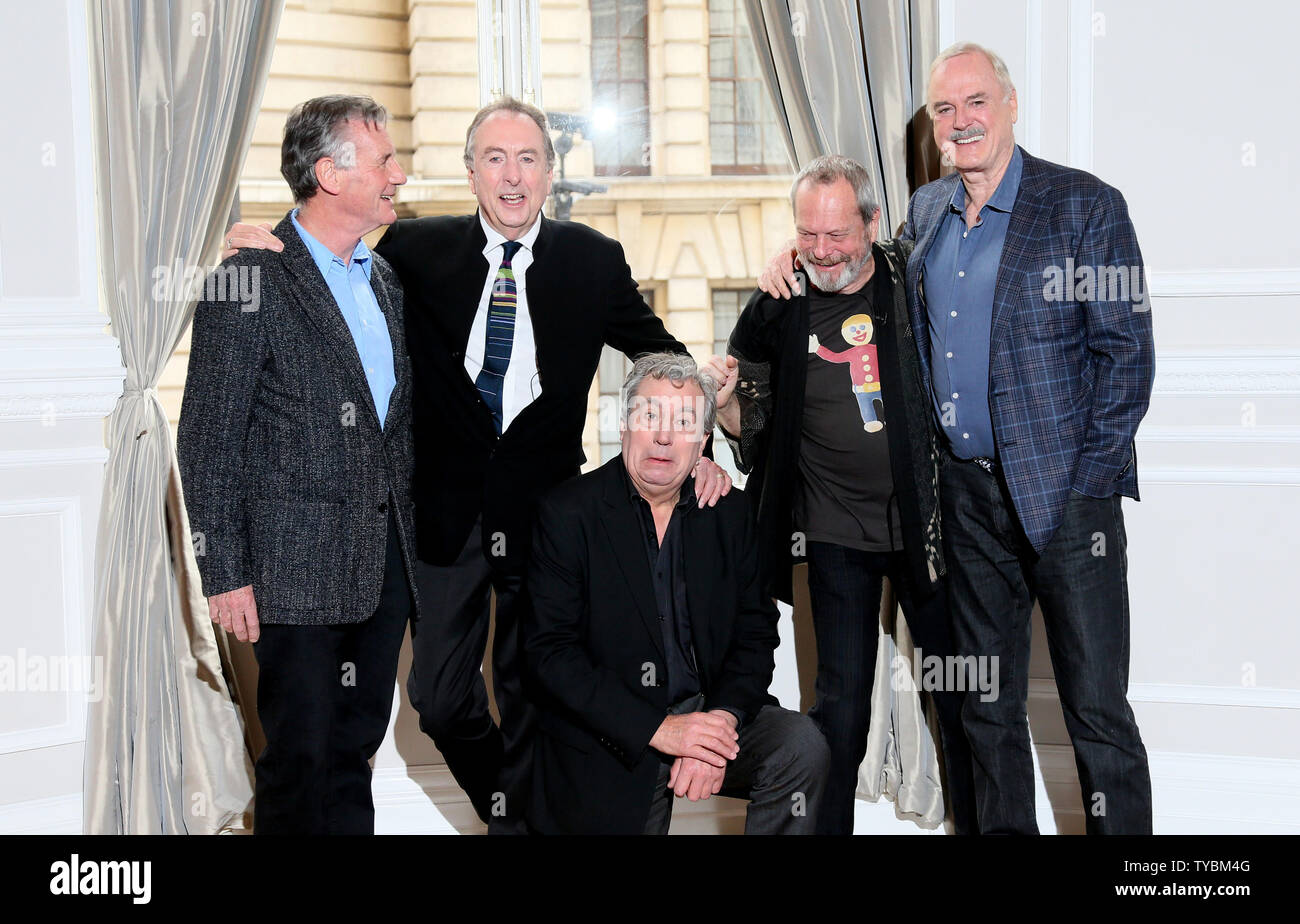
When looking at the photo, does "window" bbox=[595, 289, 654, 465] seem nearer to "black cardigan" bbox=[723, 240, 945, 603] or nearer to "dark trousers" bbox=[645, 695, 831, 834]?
"black cardigan" bbox=[723, 240, 945, 603]

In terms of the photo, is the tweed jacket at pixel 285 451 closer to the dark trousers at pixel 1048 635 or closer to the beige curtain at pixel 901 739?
the dark trousers at pixel 1048 635

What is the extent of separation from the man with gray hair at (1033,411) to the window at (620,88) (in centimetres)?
111

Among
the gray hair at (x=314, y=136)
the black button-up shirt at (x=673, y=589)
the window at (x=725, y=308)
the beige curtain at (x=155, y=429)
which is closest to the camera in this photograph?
the gray hair at (x=314, y=136)

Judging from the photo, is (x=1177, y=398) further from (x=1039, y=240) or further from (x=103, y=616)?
(x=103, y=616)

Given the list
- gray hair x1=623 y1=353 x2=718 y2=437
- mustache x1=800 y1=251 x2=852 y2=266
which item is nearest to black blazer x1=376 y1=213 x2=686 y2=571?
gray hair x1=623 y1=353 x2=718 y2=437

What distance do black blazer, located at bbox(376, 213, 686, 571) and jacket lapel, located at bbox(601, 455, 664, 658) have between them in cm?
24

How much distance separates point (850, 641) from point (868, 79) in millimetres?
1583

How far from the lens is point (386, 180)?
231 centimetres

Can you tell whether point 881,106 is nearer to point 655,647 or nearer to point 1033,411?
point 1033,411

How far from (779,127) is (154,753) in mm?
2461

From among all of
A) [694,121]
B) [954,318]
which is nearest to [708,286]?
[694,121]

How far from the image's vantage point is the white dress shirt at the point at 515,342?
247 cm

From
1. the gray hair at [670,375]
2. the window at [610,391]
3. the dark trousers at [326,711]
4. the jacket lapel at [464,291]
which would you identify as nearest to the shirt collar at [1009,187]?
the gray hair at [670,375]

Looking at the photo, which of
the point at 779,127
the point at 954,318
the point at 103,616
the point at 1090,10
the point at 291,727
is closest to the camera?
the point at 291,727
